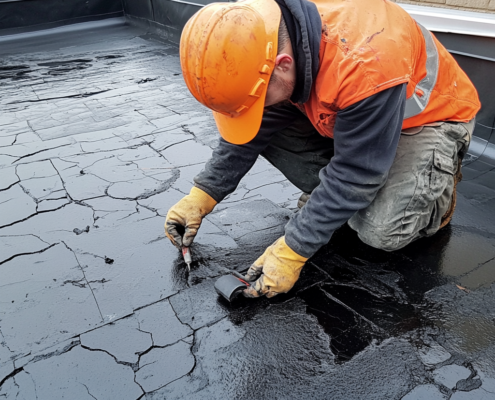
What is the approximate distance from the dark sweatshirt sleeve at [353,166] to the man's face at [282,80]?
225 millimetres

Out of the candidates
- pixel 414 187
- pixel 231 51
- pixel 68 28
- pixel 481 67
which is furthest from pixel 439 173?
pixel 68 28

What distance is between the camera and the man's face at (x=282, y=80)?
5.22ft

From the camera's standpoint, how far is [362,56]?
1.57 meters

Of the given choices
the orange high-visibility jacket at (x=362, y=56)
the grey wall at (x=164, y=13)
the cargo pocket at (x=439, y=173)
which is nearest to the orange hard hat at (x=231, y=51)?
the orange high-visibility jacket at (x=362, y=56)

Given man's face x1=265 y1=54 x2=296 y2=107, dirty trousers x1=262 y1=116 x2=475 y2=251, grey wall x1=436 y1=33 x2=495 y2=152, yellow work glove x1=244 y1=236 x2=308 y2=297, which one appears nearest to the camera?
man's face x1=265 y1=54 x2=296 y2=107

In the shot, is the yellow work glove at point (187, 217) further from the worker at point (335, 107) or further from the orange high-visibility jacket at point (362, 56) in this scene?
the orange high-visibility jacket at point (362, 56)

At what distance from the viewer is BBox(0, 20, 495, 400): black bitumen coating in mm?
1603

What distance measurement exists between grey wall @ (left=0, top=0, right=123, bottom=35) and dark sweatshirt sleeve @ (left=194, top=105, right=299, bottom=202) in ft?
26.7

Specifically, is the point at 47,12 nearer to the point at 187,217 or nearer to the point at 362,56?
the point at 187,217

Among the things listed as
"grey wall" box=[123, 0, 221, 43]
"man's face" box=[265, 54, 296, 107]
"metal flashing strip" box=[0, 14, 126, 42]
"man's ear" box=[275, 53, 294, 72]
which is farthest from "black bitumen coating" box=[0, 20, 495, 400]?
"metal flashing strip" box=[0, 14, 126, 42]

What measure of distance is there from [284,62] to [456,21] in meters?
2.45

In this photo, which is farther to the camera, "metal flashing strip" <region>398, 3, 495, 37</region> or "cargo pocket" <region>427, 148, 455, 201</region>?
"metal flashing strip" <region>398, 3, 495, 37</region>

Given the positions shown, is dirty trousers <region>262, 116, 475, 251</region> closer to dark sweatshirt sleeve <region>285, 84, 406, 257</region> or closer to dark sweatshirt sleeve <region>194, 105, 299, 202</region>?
Answer: dark sweatshirt sleeve <region>285, 84, 406, 257</region>

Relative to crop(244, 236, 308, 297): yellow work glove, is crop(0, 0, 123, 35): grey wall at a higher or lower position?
lower
